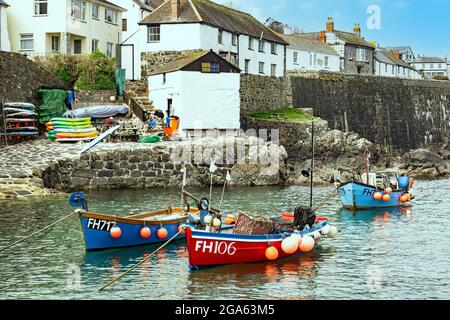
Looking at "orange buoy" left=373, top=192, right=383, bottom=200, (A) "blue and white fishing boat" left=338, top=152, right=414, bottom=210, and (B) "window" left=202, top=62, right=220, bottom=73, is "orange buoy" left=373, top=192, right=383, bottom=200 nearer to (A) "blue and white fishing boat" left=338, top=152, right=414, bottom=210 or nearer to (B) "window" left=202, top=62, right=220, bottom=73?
(A) "blue and white fishing boat" left=338, top=152, right=414, bottom=210

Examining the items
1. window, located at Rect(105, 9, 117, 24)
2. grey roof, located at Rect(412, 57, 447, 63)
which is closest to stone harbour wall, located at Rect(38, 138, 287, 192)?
window, located at Rect(105, 9, 117, 24)

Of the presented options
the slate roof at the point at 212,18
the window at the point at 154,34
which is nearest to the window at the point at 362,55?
the slate roof at the point at 212,18

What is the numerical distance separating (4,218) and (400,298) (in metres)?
16.0

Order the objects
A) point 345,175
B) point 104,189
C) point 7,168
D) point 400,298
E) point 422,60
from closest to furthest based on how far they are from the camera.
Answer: point 400,298 → point 7,168 → point 104,189 → point 345,175 → point 422,60

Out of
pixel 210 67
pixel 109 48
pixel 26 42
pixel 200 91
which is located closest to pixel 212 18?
pixel 210 67

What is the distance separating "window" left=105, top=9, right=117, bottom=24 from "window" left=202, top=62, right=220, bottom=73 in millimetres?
11911

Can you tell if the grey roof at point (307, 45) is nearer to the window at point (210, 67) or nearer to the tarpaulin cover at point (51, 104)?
the window at point (210, 67)

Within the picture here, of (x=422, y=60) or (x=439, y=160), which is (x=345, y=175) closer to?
(x=439, y=160)

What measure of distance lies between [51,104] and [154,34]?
9810mm

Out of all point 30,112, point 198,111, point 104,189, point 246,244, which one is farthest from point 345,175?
point 246,244

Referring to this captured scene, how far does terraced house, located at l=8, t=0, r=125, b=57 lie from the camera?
50781 millimetres

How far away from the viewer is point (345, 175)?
149 feet

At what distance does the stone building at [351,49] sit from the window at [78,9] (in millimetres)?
32197

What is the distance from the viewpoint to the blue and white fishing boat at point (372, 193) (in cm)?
3366
